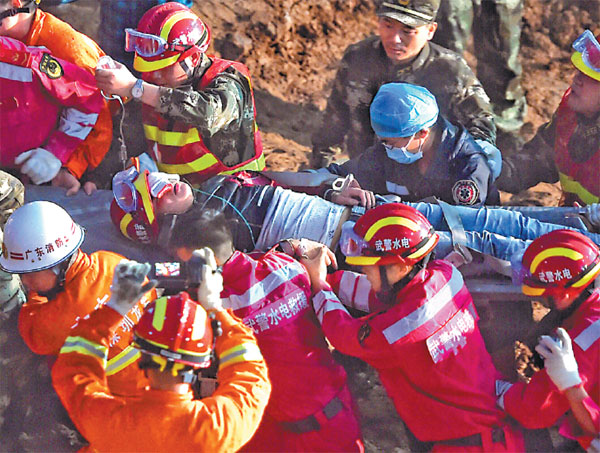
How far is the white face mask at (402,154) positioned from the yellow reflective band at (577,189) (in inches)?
40.4

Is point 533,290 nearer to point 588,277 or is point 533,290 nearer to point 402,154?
point 588,277

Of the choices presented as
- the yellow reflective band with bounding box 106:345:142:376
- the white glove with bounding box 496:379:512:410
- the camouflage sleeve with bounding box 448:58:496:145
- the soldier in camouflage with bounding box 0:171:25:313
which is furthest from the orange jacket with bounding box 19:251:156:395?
the camouflage sleeve with bounding box 448:58:496:145

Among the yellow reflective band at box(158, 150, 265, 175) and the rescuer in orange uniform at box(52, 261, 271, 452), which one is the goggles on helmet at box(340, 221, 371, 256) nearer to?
the rescuer in orange uniform at box(52, 261, 271, 452)

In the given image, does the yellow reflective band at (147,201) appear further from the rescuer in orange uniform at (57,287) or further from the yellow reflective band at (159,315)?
the yellow reflective band at (159,315)

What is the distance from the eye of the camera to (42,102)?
5.05 m

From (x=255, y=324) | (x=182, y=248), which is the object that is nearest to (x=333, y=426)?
(x=255, y=324)

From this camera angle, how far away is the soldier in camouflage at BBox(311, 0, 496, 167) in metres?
5.46

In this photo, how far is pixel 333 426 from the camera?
3840mm

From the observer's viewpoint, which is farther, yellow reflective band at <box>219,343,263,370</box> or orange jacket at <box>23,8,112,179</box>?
orange jacket at <box>23,8,112,179</box>

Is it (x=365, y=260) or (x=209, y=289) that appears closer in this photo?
(x=209, y=289)

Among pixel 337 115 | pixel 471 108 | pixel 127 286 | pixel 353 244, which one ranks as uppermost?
pixel 127 286

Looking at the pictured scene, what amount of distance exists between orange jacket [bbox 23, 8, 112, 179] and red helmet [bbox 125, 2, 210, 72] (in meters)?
0.49

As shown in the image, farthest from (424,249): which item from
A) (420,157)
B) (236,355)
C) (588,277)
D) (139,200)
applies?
(139,200)

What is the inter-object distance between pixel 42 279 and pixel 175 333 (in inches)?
39.2
